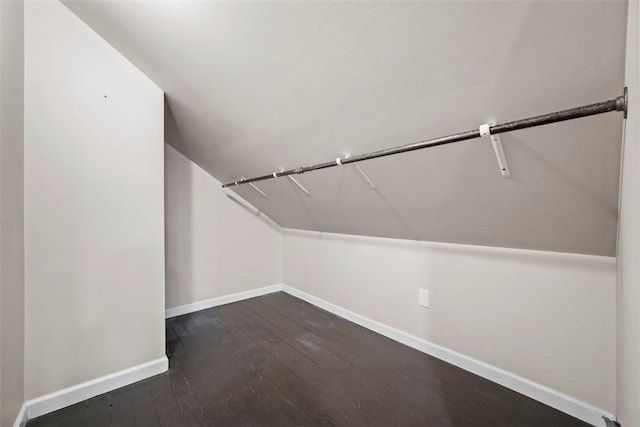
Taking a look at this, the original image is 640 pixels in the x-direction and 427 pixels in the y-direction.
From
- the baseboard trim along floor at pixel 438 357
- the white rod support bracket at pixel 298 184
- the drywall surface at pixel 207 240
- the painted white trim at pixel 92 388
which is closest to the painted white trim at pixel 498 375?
the baseboard trim along floor at pixel 438 357

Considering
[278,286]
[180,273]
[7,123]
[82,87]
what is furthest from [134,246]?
[278,286]

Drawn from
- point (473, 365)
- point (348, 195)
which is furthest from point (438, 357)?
point (348, 195)

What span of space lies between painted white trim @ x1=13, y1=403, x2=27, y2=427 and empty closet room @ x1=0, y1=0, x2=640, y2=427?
0.03 meters

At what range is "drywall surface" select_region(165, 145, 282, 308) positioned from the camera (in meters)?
2.74

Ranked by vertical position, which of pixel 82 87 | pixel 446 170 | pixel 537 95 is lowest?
pixel 446 170

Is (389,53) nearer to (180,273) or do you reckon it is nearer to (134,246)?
(134,246)

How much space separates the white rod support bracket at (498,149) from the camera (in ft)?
3.04

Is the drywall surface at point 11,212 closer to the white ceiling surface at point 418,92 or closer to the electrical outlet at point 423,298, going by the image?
the white ceiling surface at point 418,92

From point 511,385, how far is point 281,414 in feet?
4.30

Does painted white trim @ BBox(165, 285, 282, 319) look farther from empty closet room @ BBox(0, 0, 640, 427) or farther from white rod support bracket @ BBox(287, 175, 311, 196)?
white rod support bracket @ BBox(287, 175, 311, 196)

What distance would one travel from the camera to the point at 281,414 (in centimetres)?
142

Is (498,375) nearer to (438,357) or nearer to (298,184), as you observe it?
(438,357)

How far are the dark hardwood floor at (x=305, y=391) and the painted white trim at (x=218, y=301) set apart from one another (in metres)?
0.58

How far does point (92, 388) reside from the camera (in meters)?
1.58
